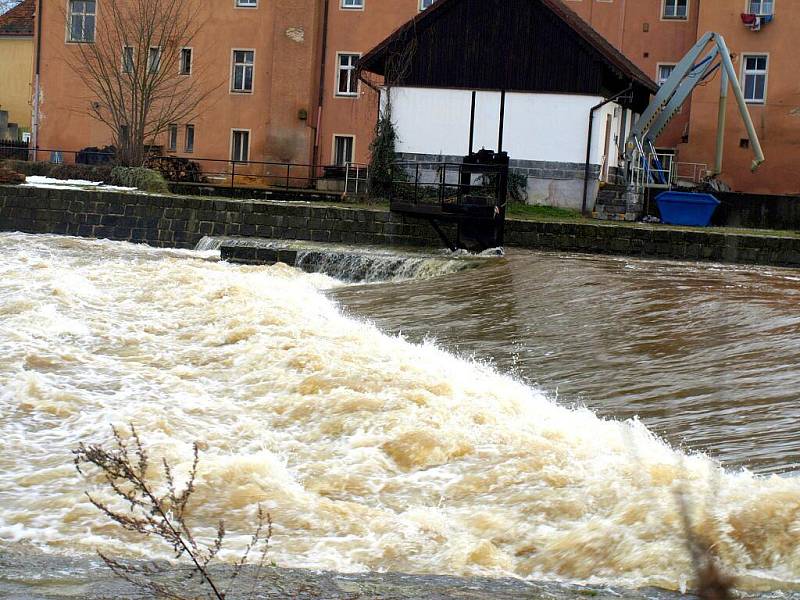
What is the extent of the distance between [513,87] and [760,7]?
1028 cm

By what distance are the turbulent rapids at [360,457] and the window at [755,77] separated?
24683 mm

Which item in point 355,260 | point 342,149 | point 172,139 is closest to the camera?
point 355,260

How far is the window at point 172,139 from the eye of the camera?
38531 mm

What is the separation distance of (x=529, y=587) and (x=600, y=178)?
81.6 feet

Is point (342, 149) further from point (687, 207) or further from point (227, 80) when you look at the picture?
point (687, 207)

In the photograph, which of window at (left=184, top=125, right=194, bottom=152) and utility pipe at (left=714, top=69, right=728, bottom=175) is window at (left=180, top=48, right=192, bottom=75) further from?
utility pipe at (left=714, top=69, right=728, bottom=175)

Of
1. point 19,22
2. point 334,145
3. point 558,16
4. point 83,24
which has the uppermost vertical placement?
point 19,22

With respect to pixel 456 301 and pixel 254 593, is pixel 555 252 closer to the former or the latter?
pixel 456 301

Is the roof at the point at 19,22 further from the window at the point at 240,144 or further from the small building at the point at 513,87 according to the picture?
the small building at the point at 513,87

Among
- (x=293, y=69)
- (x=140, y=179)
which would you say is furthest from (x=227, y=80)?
(x=140, y=179)

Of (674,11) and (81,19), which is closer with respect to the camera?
(674,11)

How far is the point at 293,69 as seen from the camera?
37.4 metres

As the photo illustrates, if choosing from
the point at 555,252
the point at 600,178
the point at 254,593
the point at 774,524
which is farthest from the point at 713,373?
the point at 600,178

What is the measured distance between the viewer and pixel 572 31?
28.6 meters
